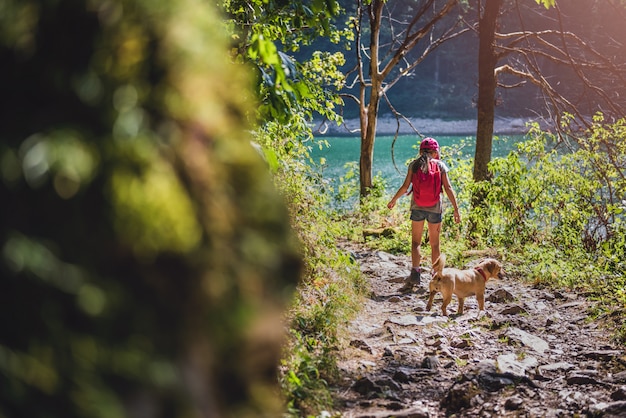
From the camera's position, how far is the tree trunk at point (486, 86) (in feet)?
37.6

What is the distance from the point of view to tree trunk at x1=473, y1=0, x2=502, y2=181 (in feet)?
37.6

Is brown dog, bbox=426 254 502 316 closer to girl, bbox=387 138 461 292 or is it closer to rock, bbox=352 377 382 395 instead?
girl, bbox=387 138 461 292

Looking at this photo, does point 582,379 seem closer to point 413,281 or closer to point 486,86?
point 413,281

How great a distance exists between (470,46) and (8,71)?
3796 inches

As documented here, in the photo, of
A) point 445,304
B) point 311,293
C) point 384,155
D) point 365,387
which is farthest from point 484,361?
point 384,155

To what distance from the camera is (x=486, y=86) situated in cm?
1152

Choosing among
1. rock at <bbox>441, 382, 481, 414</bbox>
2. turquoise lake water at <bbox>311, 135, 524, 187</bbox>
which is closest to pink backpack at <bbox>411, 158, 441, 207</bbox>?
rock at <bbox>441, 382, 481, 414</bbox>

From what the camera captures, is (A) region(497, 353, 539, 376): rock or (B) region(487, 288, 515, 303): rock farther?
(B) region(487, 288, 515, 303): rock

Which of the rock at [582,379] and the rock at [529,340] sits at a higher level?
the rock at [582,379]

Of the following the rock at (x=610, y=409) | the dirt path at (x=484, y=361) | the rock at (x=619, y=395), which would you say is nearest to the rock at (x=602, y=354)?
the dirt path at (x=484, y=361)

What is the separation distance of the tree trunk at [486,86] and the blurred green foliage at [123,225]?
10586 millimetres

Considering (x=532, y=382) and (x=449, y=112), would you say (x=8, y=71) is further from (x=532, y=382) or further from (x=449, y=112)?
(x=449, y=112)

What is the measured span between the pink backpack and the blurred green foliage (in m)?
6.43

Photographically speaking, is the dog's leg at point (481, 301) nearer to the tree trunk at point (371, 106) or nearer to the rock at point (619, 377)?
the rock at point (619, 377)
